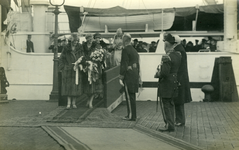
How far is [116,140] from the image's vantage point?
6367 mm

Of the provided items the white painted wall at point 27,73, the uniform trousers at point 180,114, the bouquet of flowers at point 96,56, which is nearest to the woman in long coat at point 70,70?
the bouquet of flowers at point 96,56

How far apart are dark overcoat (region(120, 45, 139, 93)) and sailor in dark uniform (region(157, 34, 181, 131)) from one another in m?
1.00

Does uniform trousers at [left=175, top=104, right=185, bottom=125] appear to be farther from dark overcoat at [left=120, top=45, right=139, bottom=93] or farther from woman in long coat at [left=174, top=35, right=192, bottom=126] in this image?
dark overcoat at [left=120, top=45, right=139, bottom=93]

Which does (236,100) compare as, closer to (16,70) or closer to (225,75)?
(225,75)

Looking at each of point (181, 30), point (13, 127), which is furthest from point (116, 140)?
point (181, 30)

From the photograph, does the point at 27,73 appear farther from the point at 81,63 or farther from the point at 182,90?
the point at 182,90

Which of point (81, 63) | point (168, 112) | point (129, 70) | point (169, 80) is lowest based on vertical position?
point (168, 112)

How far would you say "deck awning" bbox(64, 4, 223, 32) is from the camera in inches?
301

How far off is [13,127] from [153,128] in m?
2.68

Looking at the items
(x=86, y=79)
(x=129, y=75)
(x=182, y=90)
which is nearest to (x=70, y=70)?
(x=86, y=79)

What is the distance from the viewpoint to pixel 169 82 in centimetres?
692

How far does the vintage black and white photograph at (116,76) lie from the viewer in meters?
6.77

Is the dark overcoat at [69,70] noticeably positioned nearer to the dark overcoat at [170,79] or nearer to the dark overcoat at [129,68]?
the dark overcoat at [129,68]

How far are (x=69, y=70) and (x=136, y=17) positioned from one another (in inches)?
79.8
